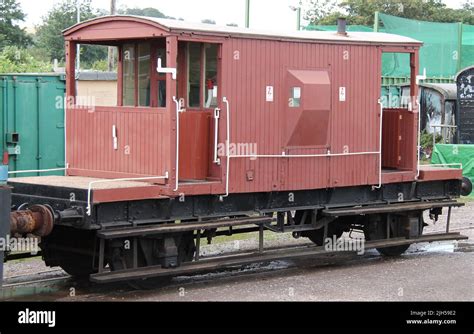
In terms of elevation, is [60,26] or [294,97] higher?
[60,26]

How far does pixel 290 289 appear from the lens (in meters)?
11.6

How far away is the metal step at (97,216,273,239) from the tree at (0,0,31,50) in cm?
4109

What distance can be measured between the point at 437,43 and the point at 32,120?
74.9 ft

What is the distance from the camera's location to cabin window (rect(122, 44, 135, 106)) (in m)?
12.7

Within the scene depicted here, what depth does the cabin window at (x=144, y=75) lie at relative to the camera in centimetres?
1248
